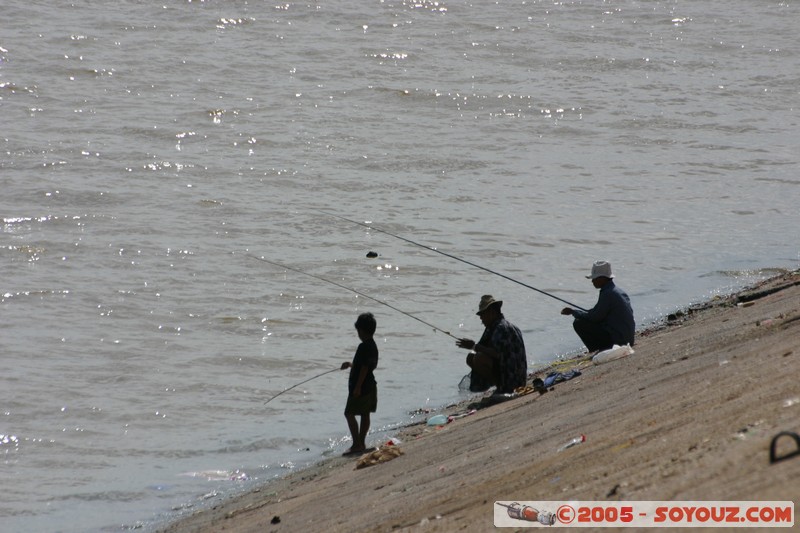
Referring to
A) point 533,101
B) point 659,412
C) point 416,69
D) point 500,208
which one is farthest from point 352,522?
point 416,69

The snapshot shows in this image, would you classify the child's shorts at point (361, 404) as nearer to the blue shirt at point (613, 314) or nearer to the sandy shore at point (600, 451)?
the sandy shore at point (600, 451)

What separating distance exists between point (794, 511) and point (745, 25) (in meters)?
27.2

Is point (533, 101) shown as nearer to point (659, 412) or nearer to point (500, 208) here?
point (500, 208)

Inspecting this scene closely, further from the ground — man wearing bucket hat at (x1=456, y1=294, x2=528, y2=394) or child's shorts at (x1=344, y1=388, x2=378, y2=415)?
man wearing bucket hat at (x1=456, y1=294, x2=528, y2=394)

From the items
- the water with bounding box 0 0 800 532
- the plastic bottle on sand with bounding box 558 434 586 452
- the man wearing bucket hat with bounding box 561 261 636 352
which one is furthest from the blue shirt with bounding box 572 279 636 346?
the plastic bottle on sand with bounding box 558 434 586 452

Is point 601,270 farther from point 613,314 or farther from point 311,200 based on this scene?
point 311,200

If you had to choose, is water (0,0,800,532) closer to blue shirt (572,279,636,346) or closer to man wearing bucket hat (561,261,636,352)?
man wearing bucket hat (561,261,636,352)

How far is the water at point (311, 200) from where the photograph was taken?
928 centimetres

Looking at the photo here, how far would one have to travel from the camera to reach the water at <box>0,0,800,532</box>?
928cm

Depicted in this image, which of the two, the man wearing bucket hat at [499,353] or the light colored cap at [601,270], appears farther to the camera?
the light colored cap at [601,270]

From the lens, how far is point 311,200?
16281 millimetres

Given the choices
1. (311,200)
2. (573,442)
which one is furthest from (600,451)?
(311,200)

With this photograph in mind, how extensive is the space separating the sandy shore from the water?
1.32 metres

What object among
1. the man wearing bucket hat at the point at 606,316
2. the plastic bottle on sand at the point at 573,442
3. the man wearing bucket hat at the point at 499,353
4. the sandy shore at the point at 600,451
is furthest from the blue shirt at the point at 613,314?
the plastic bottle on sand at the point at 573,442
